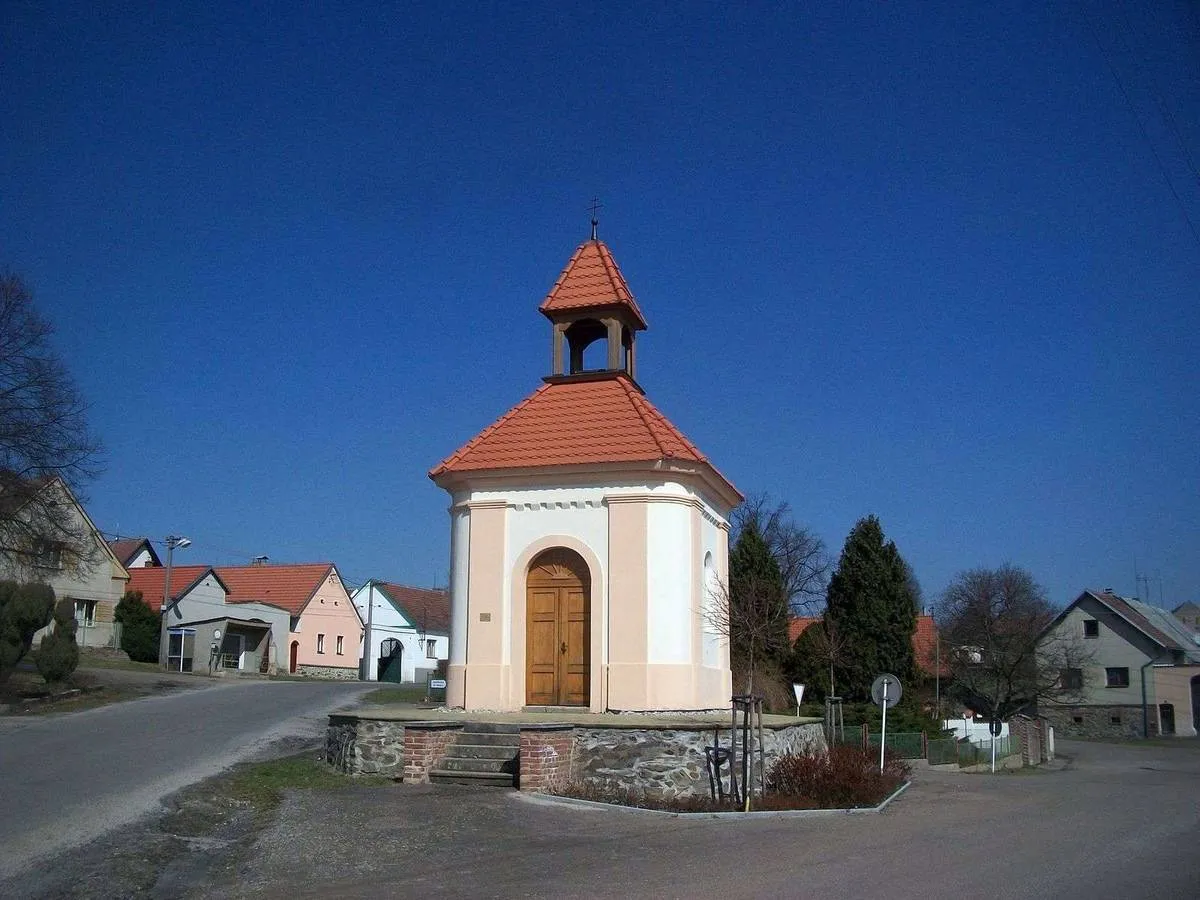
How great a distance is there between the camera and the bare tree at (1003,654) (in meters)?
48.7

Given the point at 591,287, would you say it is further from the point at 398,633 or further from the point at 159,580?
the point at 398,633

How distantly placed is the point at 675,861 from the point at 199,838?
495cm

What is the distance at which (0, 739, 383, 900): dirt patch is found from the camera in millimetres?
8789

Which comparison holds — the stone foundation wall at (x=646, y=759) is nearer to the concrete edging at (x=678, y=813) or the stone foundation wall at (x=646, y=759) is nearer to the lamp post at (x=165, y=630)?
the concrete edging at (x=678, y=813)

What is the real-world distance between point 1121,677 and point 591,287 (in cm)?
4855

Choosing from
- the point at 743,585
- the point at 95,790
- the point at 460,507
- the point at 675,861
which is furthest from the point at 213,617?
the point at 675,861

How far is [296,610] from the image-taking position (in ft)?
178

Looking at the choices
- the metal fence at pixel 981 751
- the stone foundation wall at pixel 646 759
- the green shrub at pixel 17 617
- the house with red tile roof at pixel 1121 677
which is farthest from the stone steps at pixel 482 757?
the house with red tile roof at pixel 1121 677

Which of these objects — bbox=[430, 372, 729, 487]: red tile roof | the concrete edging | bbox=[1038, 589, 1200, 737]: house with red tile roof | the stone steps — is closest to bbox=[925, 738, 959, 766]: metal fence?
bbox=[430, 372, 729, 487]: red tile roof

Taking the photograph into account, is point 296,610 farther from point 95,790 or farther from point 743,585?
point 95,790

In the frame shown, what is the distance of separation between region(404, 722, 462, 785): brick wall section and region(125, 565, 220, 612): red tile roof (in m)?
36.5

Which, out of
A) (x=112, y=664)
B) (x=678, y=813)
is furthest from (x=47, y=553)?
(x=678, y=813)

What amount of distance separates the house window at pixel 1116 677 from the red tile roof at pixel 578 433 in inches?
1865

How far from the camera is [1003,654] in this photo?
1914 inches
